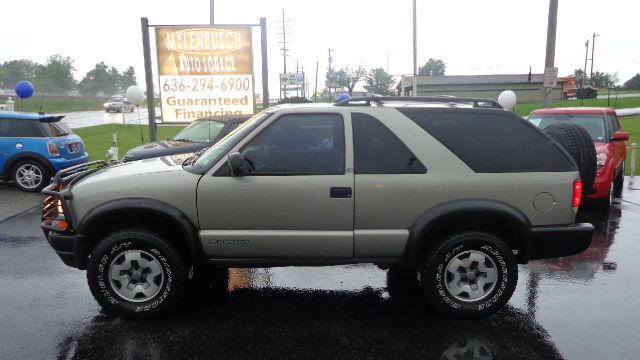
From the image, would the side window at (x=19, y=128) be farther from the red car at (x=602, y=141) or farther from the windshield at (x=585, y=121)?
the red car at (x=602, y=141)

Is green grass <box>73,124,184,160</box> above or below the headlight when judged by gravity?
below

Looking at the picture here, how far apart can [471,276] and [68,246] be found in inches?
128

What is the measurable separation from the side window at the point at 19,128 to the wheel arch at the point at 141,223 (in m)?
7.14

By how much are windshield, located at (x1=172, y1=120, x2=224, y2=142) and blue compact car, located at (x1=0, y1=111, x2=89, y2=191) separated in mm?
2490

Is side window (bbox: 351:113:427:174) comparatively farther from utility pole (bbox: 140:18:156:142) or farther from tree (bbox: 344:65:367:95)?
tree (bbox: 344:65:367:95)

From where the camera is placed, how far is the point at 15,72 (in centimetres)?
8212

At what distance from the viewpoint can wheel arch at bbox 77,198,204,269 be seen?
3.87 meters

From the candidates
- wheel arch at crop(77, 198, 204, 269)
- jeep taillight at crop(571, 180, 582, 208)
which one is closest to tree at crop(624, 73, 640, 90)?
jeep taillight at crop(571, 180, 582, 208)

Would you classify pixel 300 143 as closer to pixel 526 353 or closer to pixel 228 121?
pixel 526 353

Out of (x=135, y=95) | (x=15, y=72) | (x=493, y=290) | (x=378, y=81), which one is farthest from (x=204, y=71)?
(x=15, y=72)

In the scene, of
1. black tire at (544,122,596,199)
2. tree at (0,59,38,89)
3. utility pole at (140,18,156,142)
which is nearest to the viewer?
black tire at (544,122,596,199)

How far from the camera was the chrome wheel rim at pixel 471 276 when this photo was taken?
13.2 feet

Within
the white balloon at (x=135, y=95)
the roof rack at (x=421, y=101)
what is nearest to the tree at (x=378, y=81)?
the white balloon at (x=135, y=95)

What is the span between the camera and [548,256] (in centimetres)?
406
